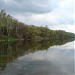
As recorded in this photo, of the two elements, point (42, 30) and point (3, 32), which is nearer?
point (3, 32)

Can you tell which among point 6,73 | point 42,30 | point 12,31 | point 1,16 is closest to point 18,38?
point 12,31

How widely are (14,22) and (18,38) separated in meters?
10.9

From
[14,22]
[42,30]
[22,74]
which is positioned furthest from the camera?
[42,30]

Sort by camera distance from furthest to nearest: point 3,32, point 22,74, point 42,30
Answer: point 42,30 < point 3,32 < point 22,74

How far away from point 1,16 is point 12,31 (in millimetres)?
12057

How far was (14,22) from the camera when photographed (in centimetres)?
12731

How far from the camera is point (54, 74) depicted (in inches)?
788

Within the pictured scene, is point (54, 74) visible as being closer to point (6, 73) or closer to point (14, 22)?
point (6, 73)

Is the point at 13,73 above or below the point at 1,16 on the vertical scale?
below

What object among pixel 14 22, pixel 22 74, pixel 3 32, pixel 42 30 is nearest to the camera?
pixel 22 74

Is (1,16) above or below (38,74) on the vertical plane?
above

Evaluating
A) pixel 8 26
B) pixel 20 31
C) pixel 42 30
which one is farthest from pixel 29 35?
pixel 42 30

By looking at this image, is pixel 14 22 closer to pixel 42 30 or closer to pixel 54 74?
pixel 42 30

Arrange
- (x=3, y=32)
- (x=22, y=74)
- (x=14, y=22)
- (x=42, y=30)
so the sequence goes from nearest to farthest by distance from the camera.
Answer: (x=22, y=74), (x=3, y=32), (x=14, y=22), (x=42, y=30)
